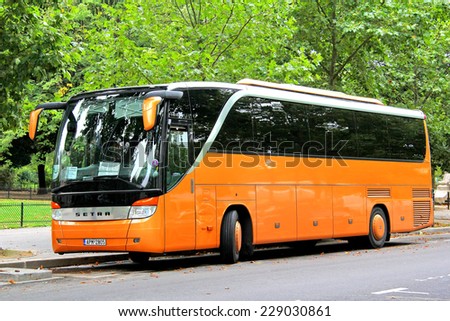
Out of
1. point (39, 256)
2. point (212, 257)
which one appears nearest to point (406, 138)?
point (212, 257)

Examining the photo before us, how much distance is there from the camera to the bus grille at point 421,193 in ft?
82.3

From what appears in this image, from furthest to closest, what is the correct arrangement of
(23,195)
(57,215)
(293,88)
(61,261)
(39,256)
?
1. (23,195)
2. (293,88)
3. (39,256)
4. (61,261)
5. (57,215)

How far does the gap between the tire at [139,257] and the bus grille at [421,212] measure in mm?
9852

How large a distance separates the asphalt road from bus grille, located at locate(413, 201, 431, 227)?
14.5 feet

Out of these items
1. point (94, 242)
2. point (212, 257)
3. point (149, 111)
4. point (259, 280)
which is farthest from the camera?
point (212, 257)

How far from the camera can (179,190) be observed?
54.2ft

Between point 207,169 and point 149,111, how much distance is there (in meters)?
2.75

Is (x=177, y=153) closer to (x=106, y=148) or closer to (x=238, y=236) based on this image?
(x=106, y=148)

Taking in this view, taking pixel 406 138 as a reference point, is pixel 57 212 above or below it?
below

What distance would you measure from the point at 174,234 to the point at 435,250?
25.9ft

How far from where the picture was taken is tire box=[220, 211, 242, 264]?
17.6 metres

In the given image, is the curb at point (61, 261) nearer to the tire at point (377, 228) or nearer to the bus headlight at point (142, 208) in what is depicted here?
the bus headlight at point (142, 208)
